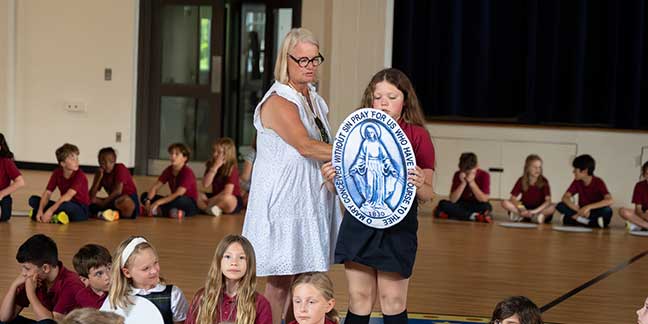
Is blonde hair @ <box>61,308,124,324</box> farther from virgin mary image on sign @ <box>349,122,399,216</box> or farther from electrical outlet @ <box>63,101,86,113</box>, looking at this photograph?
electrical outlet @ <box>63,101,86,113</box>

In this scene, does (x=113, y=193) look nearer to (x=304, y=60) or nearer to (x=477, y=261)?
(x=477, y=261)

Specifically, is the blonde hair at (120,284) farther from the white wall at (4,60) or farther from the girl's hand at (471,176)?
the white wall at (4,60)

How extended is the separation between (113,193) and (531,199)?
161 inches

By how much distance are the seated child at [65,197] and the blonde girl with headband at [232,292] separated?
562cm

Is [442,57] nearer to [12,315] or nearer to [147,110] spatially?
[147,110]

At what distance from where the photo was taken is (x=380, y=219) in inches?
168

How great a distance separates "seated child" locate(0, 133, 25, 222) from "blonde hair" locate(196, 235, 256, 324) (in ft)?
18.6

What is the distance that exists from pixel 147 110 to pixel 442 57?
12.5 feet

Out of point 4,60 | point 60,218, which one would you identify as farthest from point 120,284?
point 4,60

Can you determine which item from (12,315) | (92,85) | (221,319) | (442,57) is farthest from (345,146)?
(92,85)

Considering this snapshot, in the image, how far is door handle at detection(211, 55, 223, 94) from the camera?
1445cm

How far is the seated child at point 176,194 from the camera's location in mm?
10633

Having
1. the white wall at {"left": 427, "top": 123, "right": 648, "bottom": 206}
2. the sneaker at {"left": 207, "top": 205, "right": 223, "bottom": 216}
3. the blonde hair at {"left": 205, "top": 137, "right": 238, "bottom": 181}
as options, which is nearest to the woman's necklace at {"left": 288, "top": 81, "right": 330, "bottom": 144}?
the sneaker at {"left": 207, "top": 205, "right": 223, "bottom": 216}

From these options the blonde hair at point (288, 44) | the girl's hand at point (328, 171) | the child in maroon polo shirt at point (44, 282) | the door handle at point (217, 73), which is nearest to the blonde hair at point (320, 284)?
the girl's hand at point (328, 171)
